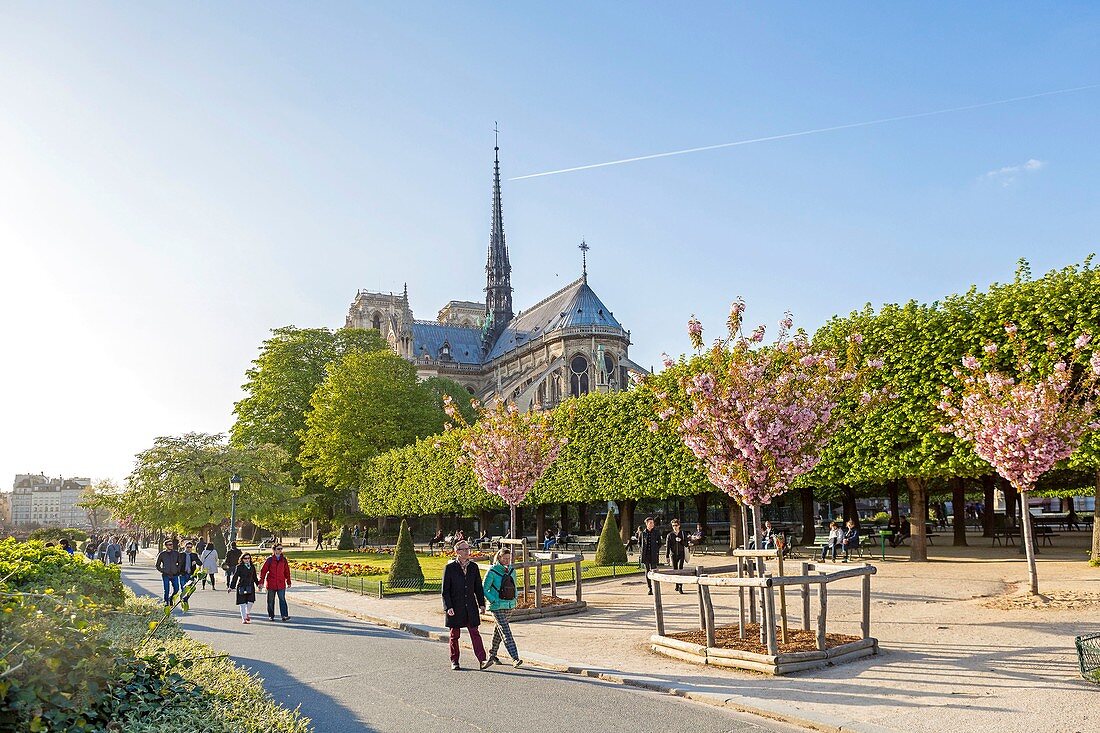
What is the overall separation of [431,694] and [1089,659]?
27.7ft

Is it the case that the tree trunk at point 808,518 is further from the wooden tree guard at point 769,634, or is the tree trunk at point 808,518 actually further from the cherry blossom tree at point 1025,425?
the wooden tree guard at point 769,634

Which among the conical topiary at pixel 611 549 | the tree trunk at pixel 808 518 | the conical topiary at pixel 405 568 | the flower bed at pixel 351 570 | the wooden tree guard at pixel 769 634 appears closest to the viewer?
the wooden tree guard at pixel 769 634

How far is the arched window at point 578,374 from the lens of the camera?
321 feet

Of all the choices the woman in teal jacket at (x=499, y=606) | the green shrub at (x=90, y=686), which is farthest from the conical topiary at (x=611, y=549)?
the green shrub at (x=90, y=686)

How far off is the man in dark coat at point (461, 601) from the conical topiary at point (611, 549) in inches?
742

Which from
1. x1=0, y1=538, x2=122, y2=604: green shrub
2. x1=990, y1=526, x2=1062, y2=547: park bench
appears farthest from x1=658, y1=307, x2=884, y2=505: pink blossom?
x1=990, y1=526, x2=1062, y2=547: park bench

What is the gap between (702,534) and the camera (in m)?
42.9

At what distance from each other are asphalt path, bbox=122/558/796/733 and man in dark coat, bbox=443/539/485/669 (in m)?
0.41

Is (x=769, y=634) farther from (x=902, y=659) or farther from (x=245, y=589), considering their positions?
(x=245, y=589)

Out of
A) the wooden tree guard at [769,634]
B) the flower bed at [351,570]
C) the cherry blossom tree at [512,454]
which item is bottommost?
the flower bed at [351,570]

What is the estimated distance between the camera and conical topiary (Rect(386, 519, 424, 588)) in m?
27.1

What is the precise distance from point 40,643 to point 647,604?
17499mm

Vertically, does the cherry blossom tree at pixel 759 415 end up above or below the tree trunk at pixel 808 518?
above

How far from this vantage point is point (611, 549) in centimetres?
3203
